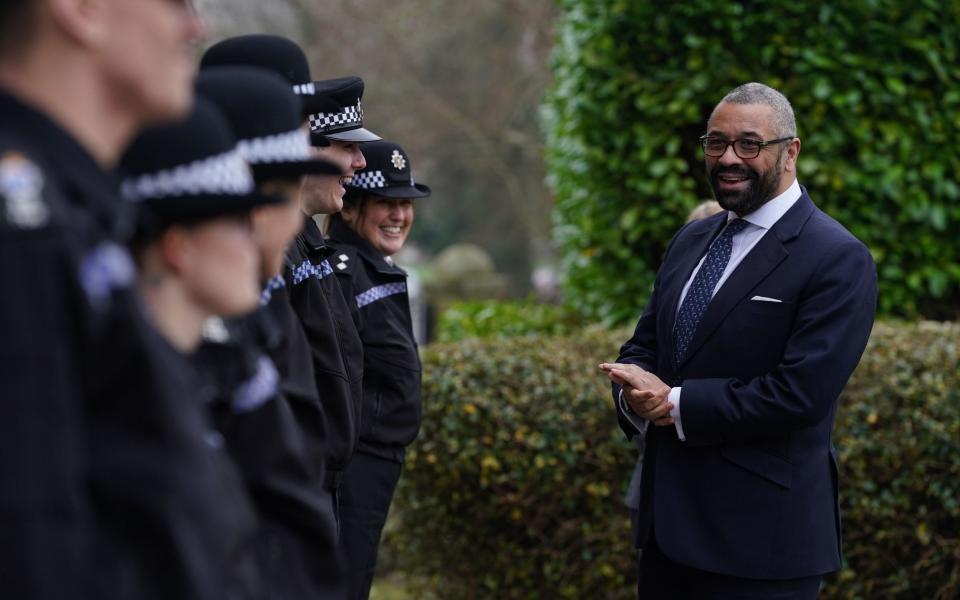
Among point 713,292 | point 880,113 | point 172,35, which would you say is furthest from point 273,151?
point 880,113

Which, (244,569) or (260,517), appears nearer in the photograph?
(244,569)

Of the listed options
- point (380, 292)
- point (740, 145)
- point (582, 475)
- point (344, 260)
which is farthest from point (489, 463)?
point (740, 145)

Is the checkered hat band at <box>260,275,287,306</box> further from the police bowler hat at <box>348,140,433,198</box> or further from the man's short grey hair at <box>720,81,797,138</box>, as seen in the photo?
the police bowler hat at <box>348,140,433,198</box>

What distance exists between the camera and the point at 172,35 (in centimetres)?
169

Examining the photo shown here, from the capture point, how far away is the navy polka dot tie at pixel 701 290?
146 inches

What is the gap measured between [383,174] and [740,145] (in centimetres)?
156

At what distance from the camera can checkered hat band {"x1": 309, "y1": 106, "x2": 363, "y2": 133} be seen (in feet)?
12.4

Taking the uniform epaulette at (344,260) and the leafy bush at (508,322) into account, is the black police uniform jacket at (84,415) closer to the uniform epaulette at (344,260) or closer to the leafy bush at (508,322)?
the uniform epaulette at (344,260)

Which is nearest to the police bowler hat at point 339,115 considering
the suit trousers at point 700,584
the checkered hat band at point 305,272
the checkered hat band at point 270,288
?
the checkered hat band at point 305,272

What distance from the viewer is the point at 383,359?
4.42m

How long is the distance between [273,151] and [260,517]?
0.69m

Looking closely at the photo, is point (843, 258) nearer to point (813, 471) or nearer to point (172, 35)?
point (813, 471)

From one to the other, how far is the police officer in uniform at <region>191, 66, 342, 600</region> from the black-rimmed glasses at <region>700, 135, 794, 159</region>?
6.04 feet

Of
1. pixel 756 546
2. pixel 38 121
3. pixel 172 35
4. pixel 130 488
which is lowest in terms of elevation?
pixel 756 546
